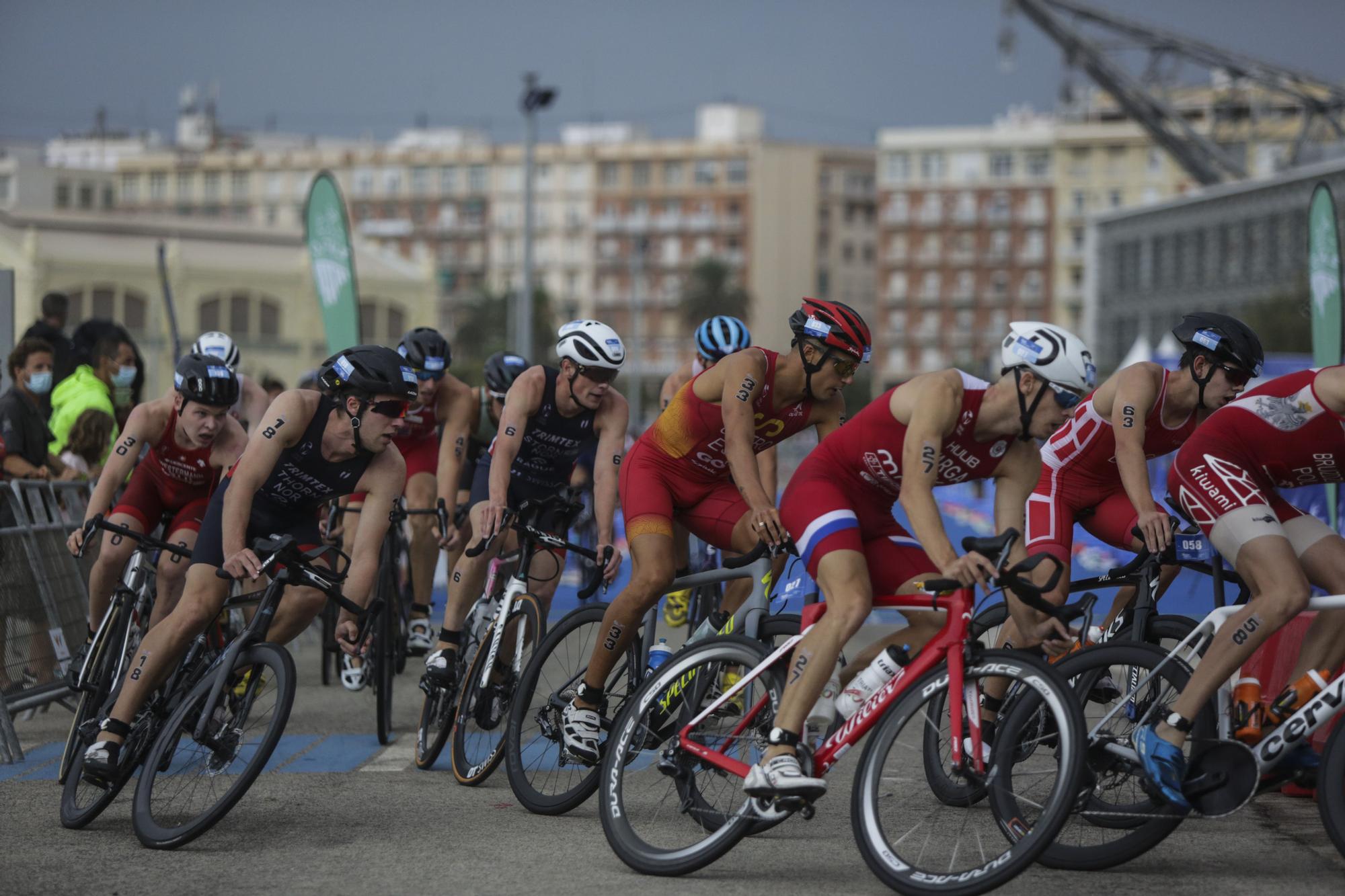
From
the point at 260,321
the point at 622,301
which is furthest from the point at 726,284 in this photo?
the point at 260,321

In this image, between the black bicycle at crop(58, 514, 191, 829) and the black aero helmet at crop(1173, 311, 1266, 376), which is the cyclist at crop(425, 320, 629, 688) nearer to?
the black bicycle at crop(58, 514, 191, 829)

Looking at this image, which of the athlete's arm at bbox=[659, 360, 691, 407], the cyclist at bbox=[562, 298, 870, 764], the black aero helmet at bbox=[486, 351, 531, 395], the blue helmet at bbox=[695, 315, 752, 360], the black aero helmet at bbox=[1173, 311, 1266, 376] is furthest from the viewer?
the athlete's arm at bbox=[659, 360, 691, 407]

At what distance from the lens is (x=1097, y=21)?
79562mm

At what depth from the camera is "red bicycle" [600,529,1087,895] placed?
5379 millimetres

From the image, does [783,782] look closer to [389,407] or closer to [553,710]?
[553,710]

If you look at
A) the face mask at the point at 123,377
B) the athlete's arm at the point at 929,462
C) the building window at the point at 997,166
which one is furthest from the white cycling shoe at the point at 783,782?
the building window at the point at 997,166

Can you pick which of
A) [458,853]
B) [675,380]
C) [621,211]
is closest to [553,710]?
[458,853]

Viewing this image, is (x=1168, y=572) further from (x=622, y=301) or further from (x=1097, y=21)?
(x=622, y=301)

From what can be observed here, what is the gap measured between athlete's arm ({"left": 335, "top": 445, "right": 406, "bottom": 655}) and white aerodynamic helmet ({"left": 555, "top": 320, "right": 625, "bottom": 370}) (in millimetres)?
1118

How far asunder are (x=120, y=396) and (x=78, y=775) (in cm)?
581

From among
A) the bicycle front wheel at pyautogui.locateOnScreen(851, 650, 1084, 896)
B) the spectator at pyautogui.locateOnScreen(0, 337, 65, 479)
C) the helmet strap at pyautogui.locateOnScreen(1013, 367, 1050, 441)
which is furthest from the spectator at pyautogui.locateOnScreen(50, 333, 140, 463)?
the bicycle front wheel at pyautogui.locateOnScreen(851, 650, 1084, 896)

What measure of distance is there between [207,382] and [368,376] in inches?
41.9

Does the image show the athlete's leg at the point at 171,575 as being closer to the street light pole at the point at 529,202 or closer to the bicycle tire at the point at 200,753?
the bicycle tire at the point at 200,753

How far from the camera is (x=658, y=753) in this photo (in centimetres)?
623
